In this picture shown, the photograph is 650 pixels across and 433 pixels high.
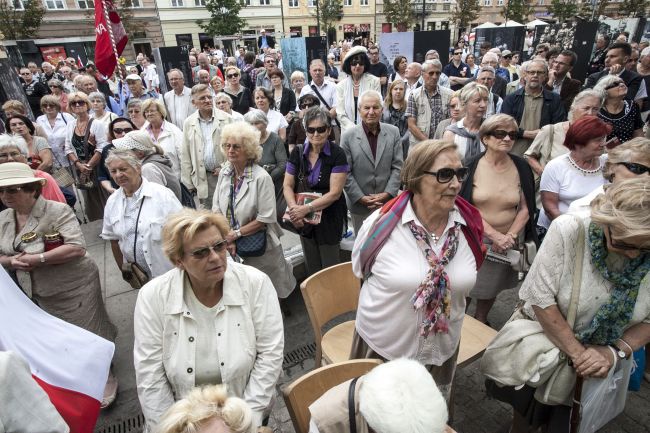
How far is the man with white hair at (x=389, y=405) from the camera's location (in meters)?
1.35

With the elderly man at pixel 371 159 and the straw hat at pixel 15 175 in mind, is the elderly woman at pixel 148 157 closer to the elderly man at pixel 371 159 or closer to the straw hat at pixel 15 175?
the straw hat at pixel 15 175

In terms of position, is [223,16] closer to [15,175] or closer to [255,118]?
[255,118]

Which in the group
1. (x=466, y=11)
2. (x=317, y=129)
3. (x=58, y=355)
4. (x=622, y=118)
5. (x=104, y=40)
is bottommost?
(x=58, y=355)

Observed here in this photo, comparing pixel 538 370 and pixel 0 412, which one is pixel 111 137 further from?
pixel 538 370

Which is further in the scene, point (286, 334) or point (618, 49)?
point (618, 49)

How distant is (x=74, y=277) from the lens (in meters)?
2.96

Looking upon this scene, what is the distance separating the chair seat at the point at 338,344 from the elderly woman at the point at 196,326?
2.11ft

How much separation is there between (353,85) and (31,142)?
184 inches

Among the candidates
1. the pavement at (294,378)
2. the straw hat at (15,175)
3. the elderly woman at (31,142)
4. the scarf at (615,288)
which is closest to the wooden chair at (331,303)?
the pavement at (294,378)

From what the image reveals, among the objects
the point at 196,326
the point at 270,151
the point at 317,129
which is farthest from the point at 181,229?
the point at 270,151

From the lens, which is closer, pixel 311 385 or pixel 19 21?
pixel 311 385

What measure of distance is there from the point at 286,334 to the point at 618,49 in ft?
23.1

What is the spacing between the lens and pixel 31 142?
5.06m

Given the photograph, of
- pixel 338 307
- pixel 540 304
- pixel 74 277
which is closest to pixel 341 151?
pixel 338 307
